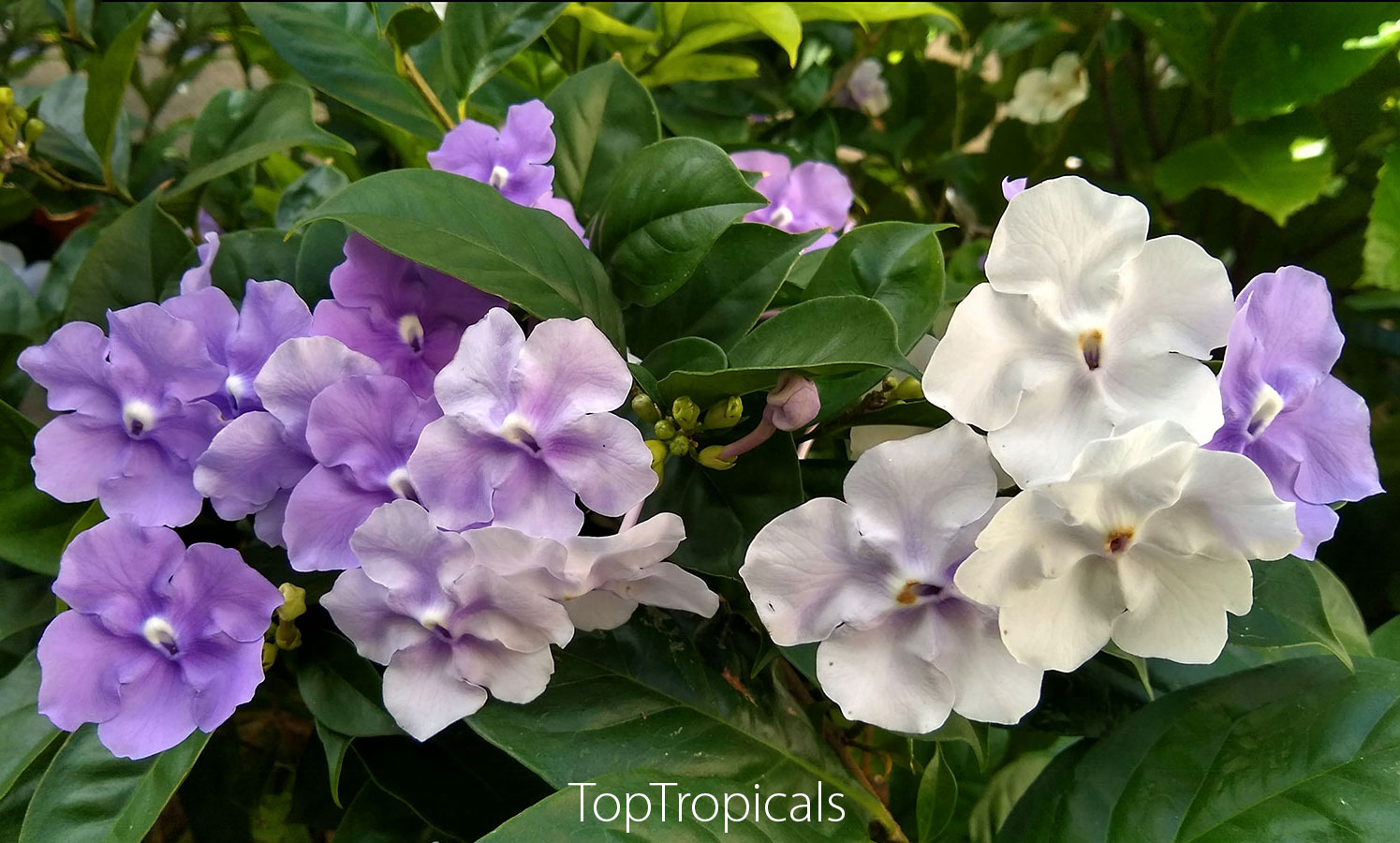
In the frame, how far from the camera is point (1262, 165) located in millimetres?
926

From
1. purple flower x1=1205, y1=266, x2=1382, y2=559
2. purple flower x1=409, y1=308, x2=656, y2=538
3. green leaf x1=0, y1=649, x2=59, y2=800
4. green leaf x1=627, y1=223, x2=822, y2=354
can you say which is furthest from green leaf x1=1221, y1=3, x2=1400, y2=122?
green leaf x1=0, y1=649, x2=59, y2=800

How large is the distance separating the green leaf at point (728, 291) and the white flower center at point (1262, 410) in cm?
20

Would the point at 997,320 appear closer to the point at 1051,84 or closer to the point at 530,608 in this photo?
the point at 530,608

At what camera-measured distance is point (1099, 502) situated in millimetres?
333

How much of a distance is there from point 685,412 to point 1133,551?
0.19 meters

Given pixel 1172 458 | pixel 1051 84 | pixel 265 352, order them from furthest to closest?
pixel 1051 84 < pixel 265 352 < pixel 1172 458

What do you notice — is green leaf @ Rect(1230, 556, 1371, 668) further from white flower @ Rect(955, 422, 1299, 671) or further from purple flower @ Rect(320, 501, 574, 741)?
purple flower @ Rect(320, 501, 574, 741)

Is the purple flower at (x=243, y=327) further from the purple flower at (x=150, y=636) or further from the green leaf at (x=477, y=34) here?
the green leaf at (x=477, y=34)

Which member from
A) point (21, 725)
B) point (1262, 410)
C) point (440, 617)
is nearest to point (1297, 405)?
point (1262, 410)

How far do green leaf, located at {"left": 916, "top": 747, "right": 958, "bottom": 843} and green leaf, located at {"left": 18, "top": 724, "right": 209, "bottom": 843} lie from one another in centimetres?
36

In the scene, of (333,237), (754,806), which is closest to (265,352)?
(333,237)

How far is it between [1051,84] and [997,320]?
861 millimetres

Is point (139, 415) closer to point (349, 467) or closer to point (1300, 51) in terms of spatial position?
point (349, 467)

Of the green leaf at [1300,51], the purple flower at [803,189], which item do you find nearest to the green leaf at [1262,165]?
the green leaf at [1300,51]
